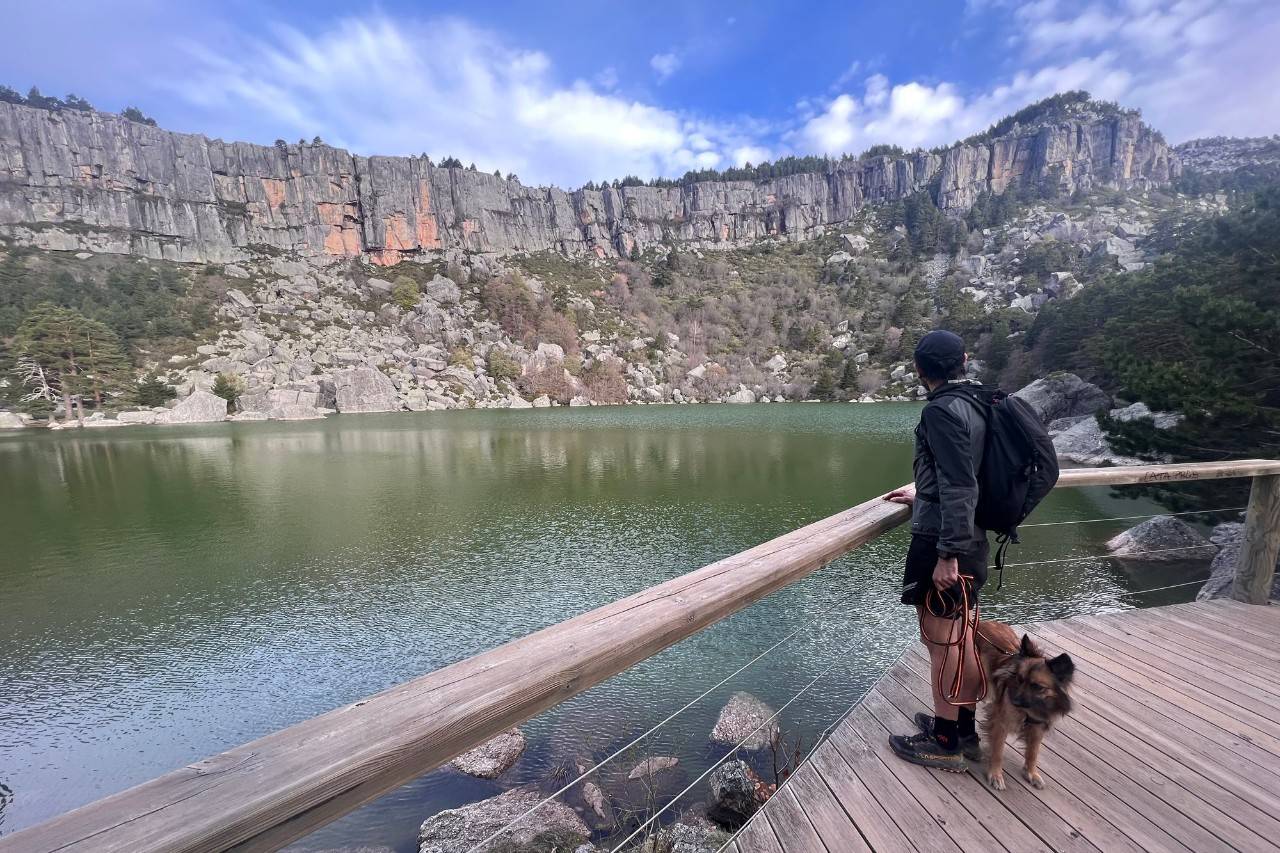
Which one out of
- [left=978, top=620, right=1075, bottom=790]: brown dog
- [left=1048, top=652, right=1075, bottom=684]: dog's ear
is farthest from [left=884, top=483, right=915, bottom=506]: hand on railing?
[left=1048, top=652, right=1075, bottom=684]: dog's ear

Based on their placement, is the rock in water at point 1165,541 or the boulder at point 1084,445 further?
the boulder at point 1084,445

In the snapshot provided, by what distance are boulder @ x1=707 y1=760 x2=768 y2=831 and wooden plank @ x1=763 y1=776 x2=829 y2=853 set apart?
2.53 m

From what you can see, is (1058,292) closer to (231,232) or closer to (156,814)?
(156,814)

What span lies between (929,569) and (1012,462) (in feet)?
1.59

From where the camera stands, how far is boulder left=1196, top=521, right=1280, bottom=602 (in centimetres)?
598

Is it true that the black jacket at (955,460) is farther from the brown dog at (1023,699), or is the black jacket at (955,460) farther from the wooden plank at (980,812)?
the wooden plank at (980,812)

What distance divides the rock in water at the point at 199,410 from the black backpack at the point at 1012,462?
162 ft

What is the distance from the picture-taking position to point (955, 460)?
1.93 metres

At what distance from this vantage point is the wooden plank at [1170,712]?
6.99 feet

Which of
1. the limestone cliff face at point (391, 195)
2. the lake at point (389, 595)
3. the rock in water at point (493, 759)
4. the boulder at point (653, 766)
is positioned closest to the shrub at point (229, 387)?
the lake at point (389, 595)

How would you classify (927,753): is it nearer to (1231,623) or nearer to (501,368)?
(1231,623)

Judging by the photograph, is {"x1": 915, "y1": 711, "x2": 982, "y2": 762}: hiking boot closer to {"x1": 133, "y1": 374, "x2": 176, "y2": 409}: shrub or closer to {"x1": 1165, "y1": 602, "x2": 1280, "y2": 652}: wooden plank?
{"x1": 1165, "y1": 602, "x2": 1280, "y2": 652}: wooden plank

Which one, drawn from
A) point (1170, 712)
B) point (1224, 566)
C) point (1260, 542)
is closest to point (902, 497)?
point (1170, 712)

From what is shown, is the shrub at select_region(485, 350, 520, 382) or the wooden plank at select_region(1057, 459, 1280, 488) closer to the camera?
the wooden plank at select_region(1057, 459, 1280, 488)
